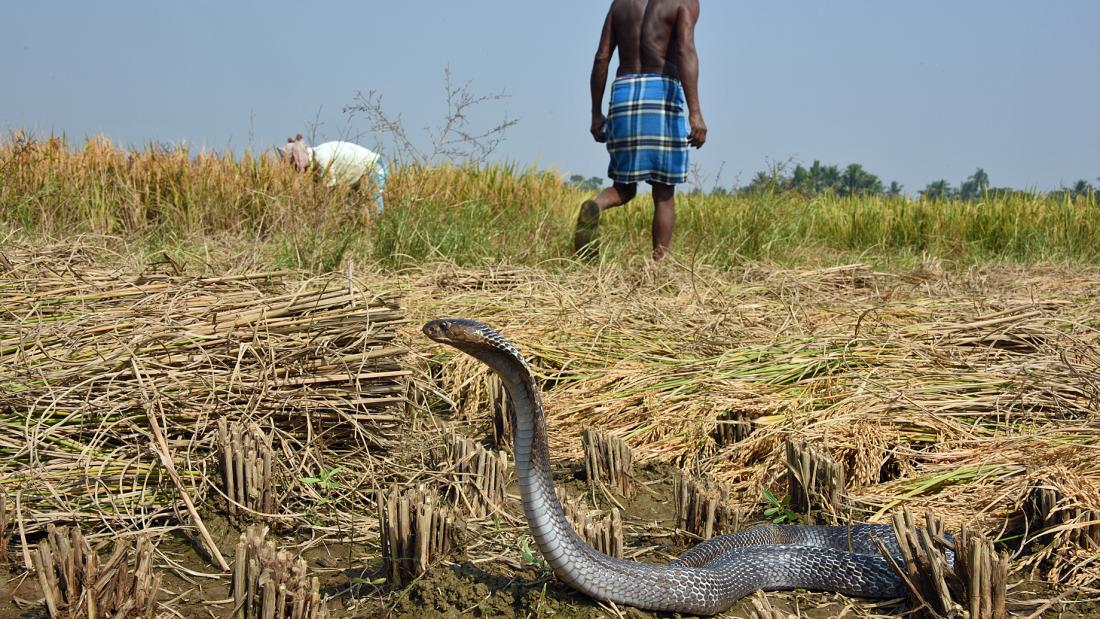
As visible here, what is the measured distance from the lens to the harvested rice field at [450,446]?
2486mm

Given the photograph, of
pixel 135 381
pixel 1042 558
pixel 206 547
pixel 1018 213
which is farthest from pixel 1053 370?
pixel 1018 213

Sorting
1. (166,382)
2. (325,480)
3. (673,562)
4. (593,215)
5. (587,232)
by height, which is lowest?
(673,562)

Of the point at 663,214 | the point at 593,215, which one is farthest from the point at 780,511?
the point at 663,214

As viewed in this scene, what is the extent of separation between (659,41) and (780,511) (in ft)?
15.7

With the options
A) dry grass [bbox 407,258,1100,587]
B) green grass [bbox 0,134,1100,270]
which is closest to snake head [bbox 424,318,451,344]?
dry grass [bbox 407,258,1100,587]

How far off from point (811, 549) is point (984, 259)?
891 cm

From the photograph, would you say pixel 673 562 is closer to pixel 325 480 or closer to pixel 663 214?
pixel 325 480

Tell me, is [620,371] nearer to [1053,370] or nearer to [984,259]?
[1053,370]

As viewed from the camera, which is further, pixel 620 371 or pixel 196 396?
pixel 620 371

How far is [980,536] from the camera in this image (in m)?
2.29

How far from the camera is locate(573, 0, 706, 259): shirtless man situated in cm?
711

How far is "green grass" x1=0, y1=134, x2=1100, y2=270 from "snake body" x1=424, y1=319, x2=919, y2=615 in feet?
11.6

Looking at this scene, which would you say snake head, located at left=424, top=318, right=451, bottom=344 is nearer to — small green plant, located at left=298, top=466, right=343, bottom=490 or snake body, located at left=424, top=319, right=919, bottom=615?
snake body, located at left=424, top=319, right=919, bottom=615

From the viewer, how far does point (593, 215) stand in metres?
7.35
